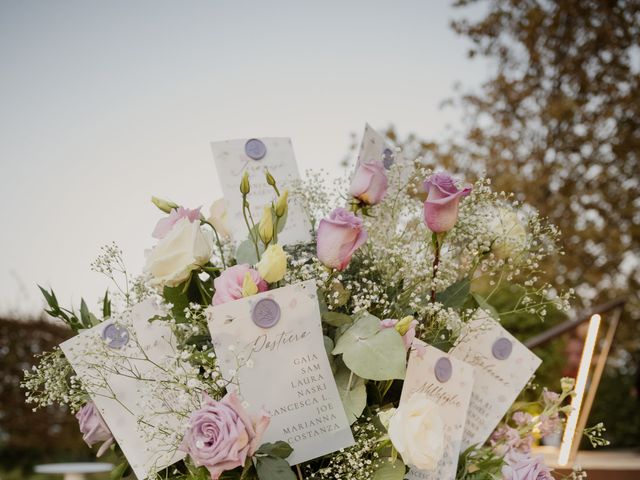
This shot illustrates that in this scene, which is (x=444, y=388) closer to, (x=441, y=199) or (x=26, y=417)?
(x=441, y=199)

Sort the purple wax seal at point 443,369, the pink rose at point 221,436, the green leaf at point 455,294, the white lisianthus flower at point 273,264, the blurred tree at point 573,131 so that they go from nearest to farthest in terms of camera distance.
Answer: the pink rose at point 221,436 → the white lisianthus flower at point 273,264 → the purple wax seal at point 443,369 → the green leaf at point 455,294 → the blurred tree at point 573,131

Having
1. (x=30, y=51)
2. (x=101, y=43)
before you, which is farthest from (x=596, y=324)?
(x=30, y=51)

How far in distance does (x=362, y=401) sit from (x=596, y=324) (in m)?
1.05

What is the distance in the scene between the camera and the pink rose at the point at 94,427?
1.04 metres

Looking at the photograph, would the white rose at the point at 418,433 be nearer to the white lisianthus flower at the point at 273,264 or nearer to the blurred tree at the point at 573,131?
the white lisianthus flower at the point at 273,264

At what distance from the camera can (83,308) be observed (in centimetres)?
114

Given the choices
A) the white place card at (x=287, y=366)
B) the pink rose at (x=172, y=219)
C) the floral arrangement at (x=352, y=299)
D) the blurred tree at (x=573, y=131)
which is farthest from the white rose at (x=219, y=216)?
the blurred tree at (x=573, y=131)

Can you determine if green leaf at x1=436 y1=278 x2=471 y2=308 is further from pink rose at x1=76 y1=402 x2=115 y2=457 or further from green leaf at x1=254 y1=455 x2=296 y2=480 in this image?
pink rose at x1=76 y1=402 x2=115 y2=457

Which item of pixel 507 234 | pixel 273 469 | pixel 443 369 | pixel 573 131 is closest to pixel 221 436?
pixel 273 469

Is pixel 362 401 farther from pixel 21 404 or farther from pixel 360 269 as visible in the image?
pixel 21 404

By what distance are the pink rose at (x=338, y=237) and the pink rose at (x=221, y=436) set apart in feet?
0.78

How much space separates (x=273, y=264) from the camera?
2.83ft

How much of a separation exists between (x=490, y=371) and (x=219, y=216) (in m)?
0.53

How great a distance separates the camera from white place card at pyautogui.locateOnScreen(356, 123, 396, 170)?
1.18 metres
